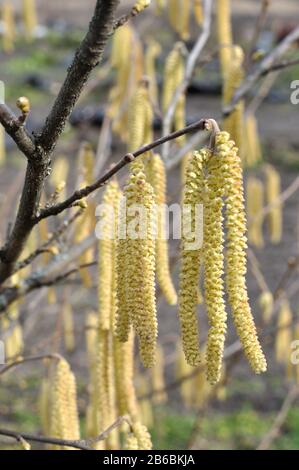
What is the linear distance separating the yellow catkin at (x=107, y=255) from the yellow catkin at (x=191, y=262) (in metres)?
0.37

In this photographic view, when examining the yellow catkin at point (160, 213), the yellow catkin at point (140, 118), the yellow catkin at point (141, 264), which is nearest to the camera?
the yellow catkin at point (141, 264)

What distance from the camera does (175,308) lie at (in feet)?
19.6

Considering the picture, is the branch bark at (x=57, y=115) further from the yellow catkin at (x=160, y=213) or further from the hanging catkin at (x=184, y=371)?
the hanging catkin at (x=184, y=371)

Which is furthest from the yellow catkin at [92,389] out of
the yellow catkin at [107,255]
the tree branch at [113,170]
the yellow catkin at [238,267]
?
the yellow catkin at [238,267]

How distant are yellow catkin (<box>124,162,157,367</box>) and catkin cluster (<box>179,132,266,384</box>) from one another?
54mm

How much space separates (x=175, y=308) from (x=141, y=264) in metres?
4.97

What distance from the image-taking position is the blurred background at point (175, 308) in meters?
2.56

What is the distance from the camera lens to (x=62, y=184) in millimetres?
1292

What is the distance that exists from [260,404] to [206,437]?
Answer: 57cm

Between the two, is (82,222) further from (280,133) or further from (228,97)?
(280,133)

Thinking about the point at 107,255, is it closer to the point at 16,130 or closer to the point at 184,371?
the point at 16,130

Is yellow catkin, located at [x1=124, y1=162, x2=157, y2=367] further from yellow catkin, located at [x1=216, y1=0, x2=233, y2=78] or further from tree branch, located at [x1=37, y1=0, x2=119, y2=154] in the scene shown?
yellow catkin, located at [x1=216, y1=0, x2=233, y2=78]

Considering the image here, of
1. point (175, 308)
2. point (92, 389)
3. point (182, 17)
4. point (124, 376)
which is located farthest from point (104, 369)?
point (175, 308)

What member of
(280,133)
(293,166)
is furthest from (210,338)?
(280,133)
